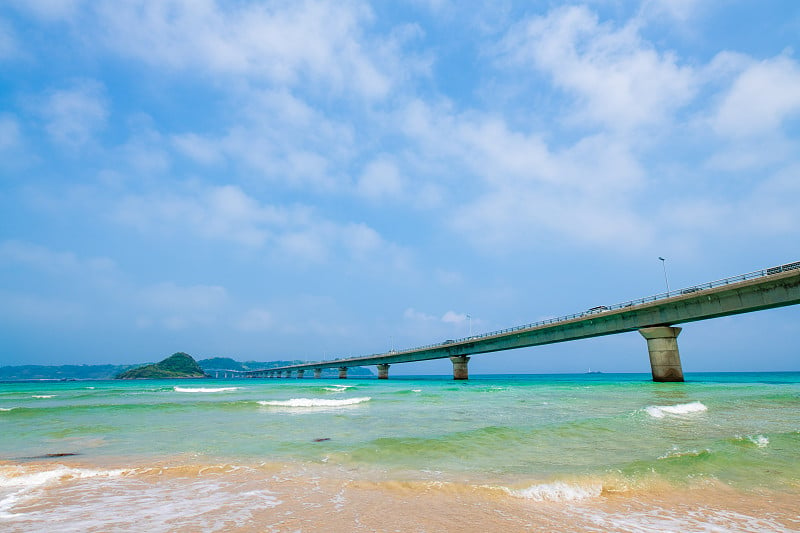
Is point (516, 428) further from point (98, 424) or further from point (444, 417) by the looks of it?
point (98, 424)

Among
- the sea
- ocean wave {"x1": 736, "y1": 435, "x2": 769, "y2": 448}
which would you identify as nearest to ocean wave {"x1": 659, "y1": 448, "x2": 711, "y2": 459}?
the sea

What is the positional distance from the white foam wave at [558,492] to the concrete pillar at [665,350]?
44.6m

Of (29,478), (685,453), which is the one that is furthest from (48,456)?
(685,453)

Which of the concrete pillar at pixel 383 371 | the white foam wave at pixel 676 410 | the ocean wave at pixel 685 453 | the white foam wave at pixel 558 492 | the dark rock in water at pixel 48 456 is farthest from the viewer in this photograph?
the concrete pillar at pixel 383 371

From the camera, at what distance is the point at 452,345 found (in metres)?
78.2

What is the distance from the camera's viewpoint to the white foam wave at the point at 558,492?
6481mm

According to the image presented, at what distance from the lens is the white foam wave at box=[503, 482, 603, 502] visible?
648 centimetres

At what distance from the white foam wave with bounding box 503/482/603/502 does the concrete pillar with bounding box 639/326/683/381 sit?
44583 millimetres

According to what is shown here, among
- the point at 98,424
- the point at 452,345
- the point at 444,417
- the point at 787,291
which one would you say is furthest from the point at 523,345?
the point at 98,424

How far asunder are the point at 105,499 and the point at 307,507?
3.68m

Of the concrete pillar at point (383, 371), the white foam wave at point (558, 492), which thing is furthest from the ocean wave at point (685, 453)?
the concrete pillar at point (383, 371)

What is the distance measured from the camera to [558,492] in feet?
21.9

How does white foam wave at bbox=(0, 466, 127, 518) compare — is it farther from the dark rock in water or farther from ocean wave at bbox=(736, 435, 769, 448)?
ocean wave at bbox=(736, 435, 769, 448)

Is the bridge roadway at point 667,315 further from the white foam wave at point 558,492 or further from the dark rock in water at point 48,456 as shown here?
the dark rock in water at point 48,456
